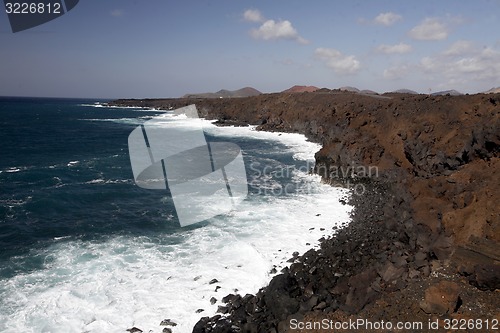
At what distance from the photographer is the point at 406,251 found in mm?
13398

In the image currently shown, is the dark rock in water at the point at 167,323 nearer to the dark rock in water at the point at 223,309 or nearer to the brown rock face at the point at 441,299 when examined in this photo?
the dark rock in water at the point at 223,309

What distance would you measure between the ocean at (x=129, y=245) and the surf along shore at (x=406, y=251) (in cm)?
151

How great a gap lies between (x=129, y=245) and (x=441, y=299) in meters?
13.5

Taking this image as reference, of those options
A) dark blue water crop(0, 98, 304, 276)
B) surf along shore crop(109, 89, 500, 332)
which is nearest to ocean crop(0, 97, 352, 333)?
dark blue water crop(0, 98, 304, 276)

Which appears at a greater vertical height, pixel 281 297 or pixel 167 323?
pixel 281 297

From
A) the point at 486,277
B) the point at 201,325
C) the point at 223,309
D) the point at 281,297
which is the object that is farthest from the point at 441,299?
the point at 201,325

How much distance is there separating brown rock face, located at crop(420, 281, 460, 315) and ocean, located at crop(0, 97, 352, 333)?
615 cm

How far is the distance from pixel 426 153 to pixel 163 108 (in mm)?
114074

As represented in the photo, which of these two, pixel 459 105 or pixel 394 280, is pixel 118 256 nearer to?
pixel 394 280

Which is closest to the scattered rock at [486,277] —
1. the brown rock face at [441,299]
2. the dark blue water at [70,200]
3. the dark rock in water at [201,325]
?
the brown rock face at [441,299]

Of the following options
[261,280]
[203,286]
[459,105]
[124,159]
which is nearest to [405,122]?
[459,105]

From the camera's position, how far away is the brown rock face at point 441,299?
8719 millimetres

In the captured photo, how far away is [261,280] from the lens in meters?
13.4

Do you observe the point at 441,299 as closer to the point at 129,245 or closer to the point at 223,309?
the point at 223,309
